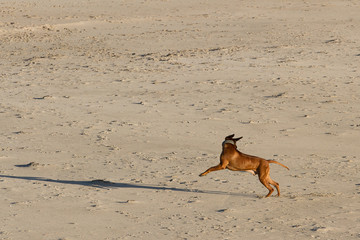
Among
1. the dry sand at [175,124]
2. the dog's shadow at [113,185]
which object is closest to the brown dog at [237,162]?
the dry sand at [175,124]

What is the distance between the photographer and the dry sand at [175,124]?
7.42 m

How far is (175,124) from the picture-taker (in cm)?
1109

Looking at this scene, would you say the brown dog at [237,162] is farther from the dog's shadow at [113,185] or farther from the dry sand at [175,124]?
the dog's shadow at [113,185]

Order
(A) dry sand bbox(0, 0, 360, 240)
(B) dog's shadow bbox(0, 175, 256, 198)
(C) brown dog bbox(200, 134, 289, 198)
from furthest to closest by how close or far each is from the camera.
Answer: (B) dog's shadow bbox(0, 175, 256, 198) < (C) brown dog bbox(200, 134, 289, 198) < (A) dry sand bbox(0, 0, 360, 240)

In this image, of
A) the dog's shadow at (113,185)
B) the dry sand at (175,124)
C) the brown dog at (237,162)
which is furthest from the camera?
the dog's shadow at (113,185)

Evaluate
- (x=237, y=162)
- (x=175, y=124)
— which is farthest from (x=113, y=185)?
(x=175, y=124)

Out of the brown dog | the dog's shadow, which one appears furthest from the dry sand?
the brown dog

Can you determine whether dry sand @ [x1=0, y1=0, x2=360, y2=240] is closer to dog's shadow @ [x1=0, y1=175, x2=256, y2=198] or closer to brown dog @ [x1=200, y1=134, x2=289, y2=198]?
dog's shadow @ [x1=0, y1=175, x2=256, y2=198]

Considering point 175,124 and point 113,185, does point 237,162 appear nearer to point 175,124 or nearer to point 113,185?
point 113,185

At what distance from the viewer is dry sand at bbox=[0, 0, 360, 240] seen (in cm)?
742

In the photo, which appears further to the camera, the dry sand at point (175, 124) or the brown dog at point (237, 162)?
the brown dog at point (237, 162)

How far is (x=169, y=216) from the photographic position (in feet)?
24.4

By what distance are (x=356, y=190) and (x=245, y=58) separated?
7.99m

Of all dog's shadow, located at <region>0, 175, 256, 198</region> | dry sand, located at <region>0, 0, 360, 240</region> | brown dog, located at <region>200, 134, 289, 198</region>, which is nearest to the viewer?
dry sand, located at <region>0, 0, 360, 240</region>
